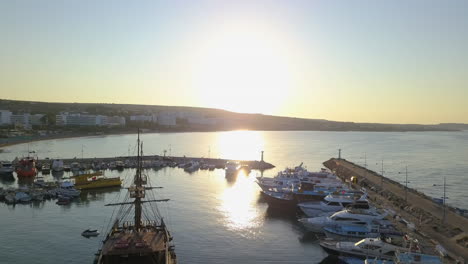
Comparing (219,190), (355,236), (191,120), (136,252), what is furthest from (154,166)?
(191,120)

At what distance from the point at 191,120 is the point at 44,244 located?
133 m

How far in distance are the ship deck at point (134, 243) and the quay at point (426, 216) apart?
10884 mm

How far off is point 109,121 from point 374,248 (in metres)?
109

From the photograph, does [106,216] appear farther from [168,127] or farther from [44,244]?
[168,127]

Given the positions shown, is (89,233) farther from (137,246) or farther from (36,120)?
(36,120)

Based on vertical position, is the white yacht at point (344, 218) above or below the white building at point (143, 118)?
below

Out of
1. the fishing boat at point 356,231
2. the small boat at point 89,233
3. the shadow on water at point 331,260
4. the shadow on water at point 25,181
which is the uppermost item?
the fishing boat at point 356,231

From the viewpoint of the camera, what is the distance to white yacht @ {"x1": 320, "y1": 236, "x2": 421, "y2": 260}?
15.0 meters

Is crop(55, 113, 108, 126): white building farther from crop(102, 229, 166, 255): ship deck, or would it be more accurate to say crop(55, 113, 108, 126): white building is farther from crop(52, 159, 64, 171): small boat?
crop(102, 229, 166, 255): ship deck

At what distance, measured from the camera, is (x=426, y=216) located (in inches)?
832

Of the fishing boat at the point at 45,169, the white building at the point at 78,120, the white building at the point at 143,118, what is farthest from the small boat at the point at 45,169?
the white building at the point at 143,118

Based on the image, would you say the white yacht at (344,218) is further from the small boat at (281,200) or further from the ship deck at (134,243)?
the ship deck at (134,243)

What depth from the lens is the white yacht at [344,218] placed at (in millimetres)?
Answer: 19219

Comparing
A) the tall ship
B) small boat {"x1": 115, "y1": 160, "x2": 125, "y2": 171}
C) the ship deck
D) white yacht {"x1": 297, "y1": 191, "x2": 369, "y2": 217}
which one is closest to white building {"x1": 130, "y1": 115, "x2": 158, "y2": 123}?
small boat {"x1": 115, "y1": 160, "x2": 125, "y2": 171}
